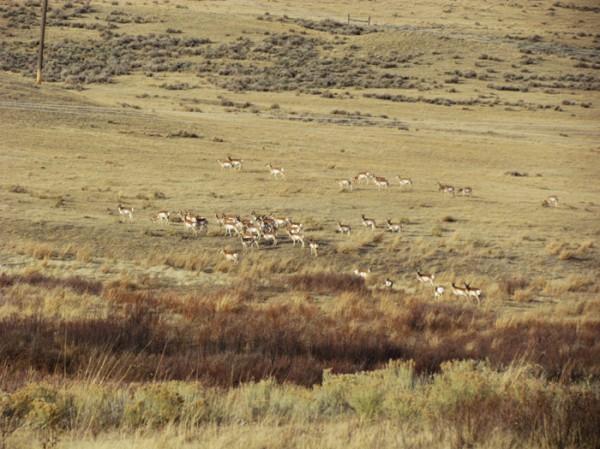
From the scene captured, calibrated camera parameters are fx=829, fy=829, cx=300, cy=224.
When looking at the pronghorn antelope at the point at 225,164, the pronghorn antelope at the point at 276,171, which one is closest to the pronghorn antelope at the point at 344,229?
the pronghorn antelope at the point at 276,171

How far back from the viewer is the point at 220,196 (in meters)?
32.1

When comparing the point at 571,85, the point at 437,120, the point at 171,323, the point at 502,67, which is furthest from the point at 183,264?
the point at 502,67

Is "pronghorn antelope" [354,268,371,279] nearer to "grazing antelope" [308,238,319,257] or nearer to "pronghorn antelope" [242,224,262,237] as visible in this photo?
"grazing antelope" [308,238,319,257]

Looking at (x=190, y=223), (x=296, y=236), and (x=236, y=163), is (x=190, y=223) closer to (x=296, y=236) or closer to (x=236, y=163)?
(x=296, y=236)

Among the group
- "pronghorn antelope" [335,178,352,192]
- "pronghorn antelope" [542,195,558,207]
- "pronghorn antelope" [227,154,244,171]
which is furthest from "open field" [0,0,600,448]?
"pronghorn antelope" [227,154,244,171]

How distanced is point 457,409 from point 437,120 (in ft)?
177

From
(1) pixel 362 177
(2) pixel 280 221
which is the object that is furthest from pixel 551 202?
(2) pixel 280 221

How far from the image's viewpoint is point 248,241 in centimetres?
2472

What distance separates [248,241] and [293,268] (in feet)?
6.61

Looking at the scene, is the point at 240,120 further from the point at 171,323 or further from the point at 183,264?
the point at 171,323

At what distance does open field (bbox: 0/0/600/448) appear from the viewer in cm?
896

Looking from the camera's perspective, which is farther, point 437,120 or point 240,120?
point 437,120

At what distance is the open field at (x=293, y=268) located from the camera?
8.96 m

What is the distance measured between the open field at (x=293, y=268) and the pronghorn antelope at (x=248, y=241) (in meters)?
0.44
